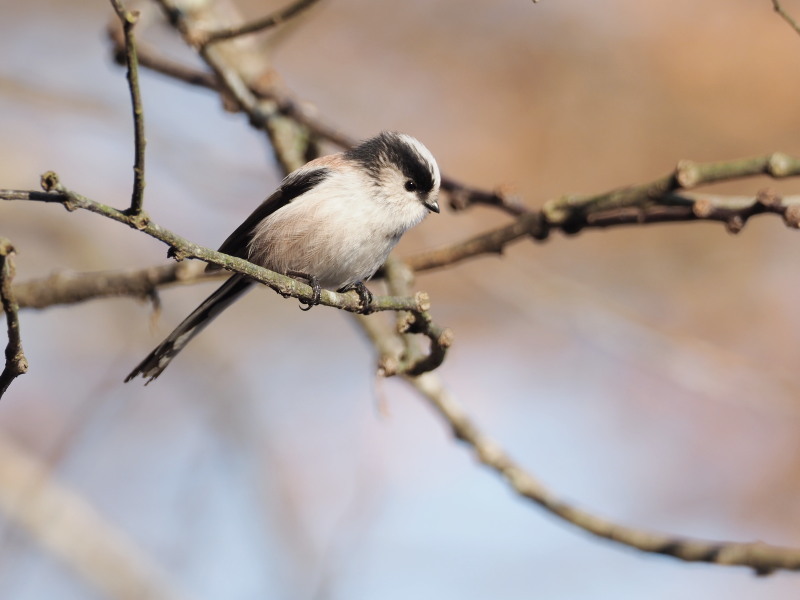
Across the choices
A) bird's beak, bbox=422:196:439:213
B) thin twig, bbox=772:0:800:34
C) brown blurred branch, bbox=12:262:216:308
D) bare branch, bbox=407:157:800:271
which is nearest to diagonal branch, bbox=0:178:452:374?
bare branch, bbox=407:157:800:271

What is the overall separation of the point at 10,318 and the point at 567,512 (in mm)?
2440

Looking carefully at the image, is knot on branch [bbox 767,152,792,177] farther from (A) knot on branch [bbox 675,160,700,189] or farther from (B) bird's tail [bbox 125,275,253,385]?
(B) bird's tail [bbox 125,275,253,385]

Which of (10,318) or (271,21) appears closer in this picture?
(10,318)

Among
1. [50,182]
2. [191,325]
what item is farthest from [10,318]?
[191,325]

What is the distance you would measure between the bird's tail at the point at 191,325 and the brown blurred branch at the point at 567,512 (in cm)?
61

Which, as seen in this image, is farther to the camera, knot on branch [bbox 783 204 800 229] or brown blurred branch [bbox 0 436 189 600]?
brown blurred branch [bbox 0 436 189 600]

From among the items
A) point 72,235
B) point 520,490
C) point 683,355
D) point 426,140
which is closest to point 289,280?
point 520,490

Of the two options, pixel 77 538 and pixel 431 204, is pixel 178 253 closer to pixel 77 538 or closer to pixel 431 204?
pixel 431 204

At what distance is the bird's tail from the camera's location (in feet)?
10.5

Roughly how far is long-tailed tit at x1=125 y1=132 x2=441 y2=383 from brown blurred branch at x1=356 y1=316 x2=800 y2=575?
1.51 feet

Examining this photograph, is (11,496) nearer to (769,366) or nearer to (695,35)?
(769,366)

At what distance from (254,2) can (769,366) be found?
5401mm

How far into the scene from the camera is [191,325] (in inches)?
139

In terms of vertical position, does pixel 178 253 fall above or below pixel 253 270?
below
